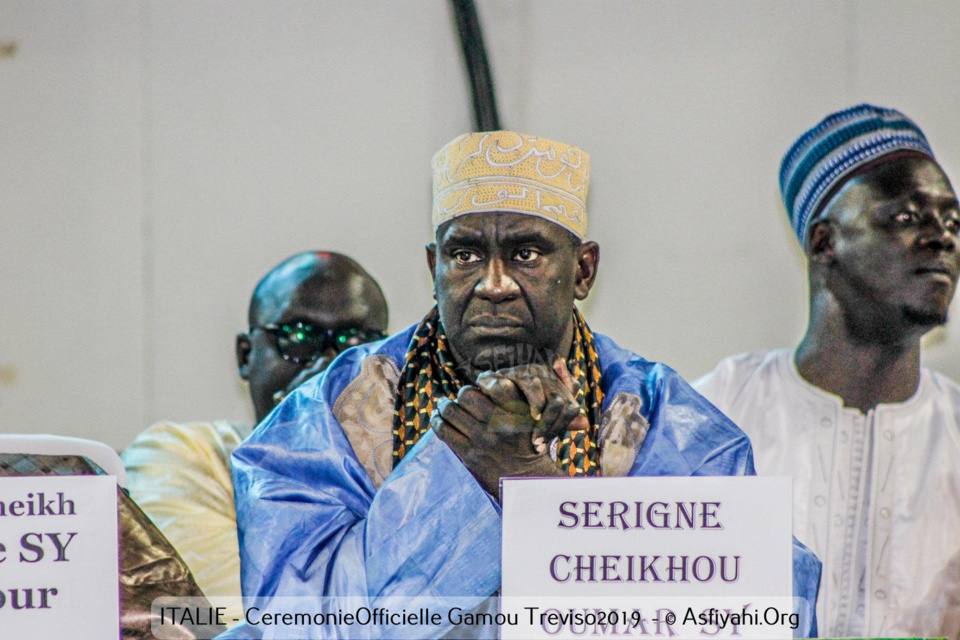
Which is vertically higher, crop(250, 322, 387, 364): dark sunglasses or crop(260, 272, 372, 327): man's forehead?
crop(260, 272, 372, 327): man's forehead

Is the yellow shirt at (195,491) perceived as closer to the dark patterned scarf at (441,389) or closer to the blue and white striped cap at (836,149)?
the dark patterned scarf at (441,389)

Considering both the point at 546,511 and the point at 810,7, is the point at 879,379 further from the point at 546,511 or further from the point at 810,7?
the point at 546,511

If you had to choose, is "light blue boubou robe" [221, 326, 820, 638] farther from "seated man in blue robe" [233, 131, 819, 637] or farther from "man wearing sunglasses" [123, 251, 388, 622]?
"man wearing sunglasses" [123, 251, 388, 622]

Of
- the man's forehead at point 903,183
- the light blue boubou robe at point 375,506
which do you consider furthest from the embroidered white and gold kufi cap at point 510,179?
the man's forehead at point 903,183

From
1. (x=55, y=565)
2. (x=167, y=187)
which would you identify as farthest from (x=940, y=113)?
(x=55, y=565)

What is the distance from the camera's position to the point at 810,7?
3.23 metres

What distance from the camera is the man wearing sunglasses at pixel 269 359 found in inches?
114

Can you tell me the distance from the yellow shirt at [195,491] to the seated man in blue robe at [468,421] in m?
0.92

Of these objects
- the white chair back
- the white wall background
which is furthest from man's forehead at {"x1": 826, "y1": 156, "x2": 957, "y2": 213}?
the white chair back

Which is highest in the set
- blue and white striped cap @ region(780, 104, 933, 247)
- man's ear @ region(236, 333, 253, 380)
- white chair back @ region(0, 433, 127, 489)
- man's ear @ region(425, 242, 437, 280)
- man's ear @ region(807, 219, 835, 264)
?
blue and white striped cap @ region(780, 104, 933, 247)

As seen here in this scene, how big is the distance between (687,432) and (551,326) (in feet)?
0.99

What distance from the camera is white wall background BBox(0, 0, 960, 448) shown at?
10.6ft

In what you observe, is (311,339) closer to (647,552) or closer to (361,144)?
(361,144)

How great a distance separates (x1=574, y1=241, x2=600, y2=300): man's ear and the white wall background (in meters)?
1.25
